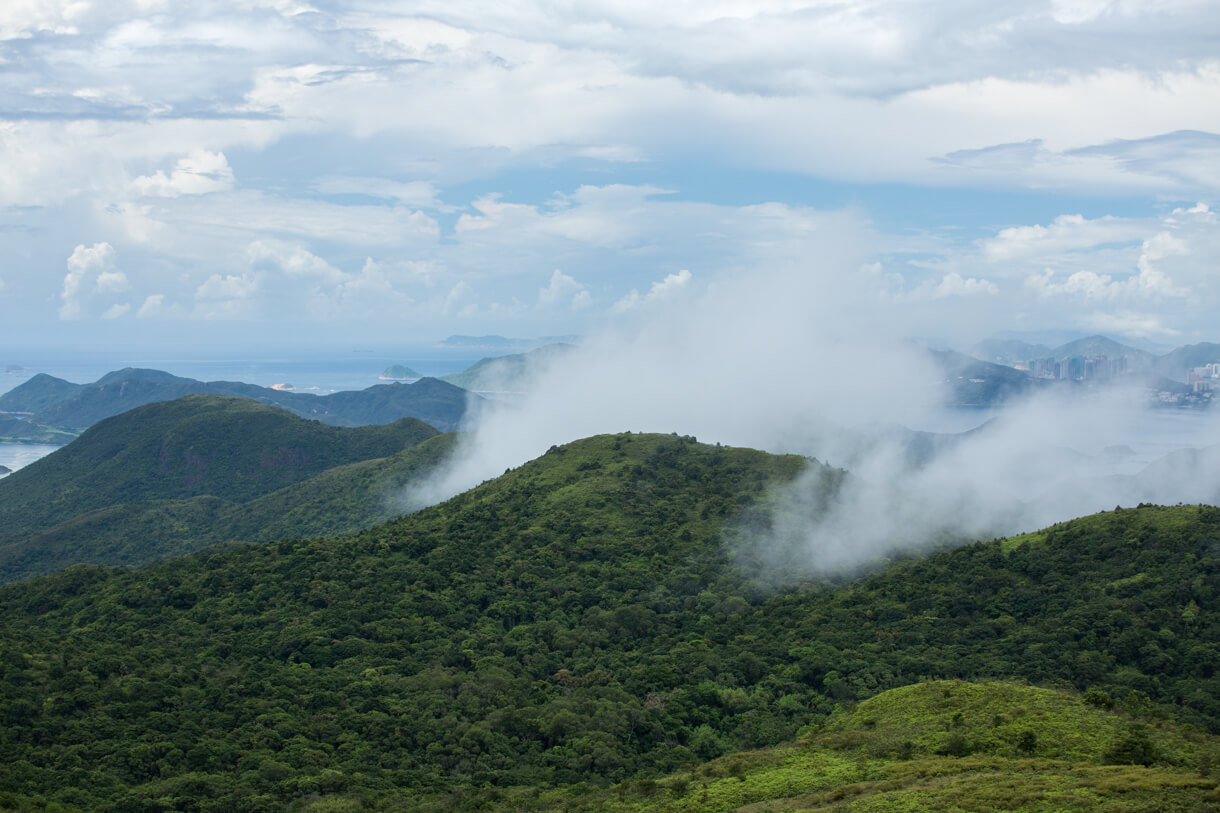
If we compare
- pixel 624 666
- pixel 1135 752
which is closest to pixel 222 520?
pixel 624 666

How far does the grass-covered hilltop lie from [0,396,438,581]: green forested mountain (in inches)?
2173

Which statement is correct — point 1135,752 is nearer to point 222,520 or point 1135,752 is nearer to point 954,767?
point 954,767

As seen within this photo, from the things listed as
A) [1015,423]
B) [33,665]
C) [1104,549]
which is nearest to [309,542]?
[33,665]

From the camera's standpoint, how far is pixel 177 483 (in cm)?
16525

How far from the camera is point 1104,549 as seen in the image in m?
61.9

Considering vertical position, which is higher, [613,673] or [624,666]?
[624,666]

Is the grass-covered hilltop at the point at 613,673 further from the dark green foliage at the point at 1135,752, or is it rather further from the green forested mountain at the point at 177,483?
the green forested mountain at the point at 177,483

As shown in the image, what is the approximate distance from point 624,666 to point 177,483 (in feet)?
441

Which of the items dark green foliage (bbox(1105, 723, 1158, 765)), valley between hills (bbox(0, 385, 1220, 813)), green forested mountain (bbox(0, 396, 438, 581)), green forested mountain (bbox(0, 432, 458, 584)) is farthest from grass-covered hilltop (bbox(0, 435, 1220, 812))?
green forested mountain (bbox(0, 396, 438, 581))

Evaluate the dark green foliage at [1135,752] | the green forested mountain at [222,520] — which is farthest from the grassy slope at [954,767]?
the green forested mountain at [222,520]

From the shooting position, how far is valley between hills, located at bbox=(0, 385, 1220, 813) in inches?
1510

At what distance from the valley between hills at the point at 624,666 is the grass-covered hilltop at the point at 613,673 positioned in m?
0.20

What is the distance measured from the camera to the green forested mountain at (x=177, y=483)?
124m

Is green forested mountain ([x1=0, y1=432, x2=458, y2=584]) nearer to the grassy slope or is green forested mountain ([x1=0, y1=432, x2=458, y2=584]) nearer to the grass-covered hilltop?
the grass-covered hilltop
